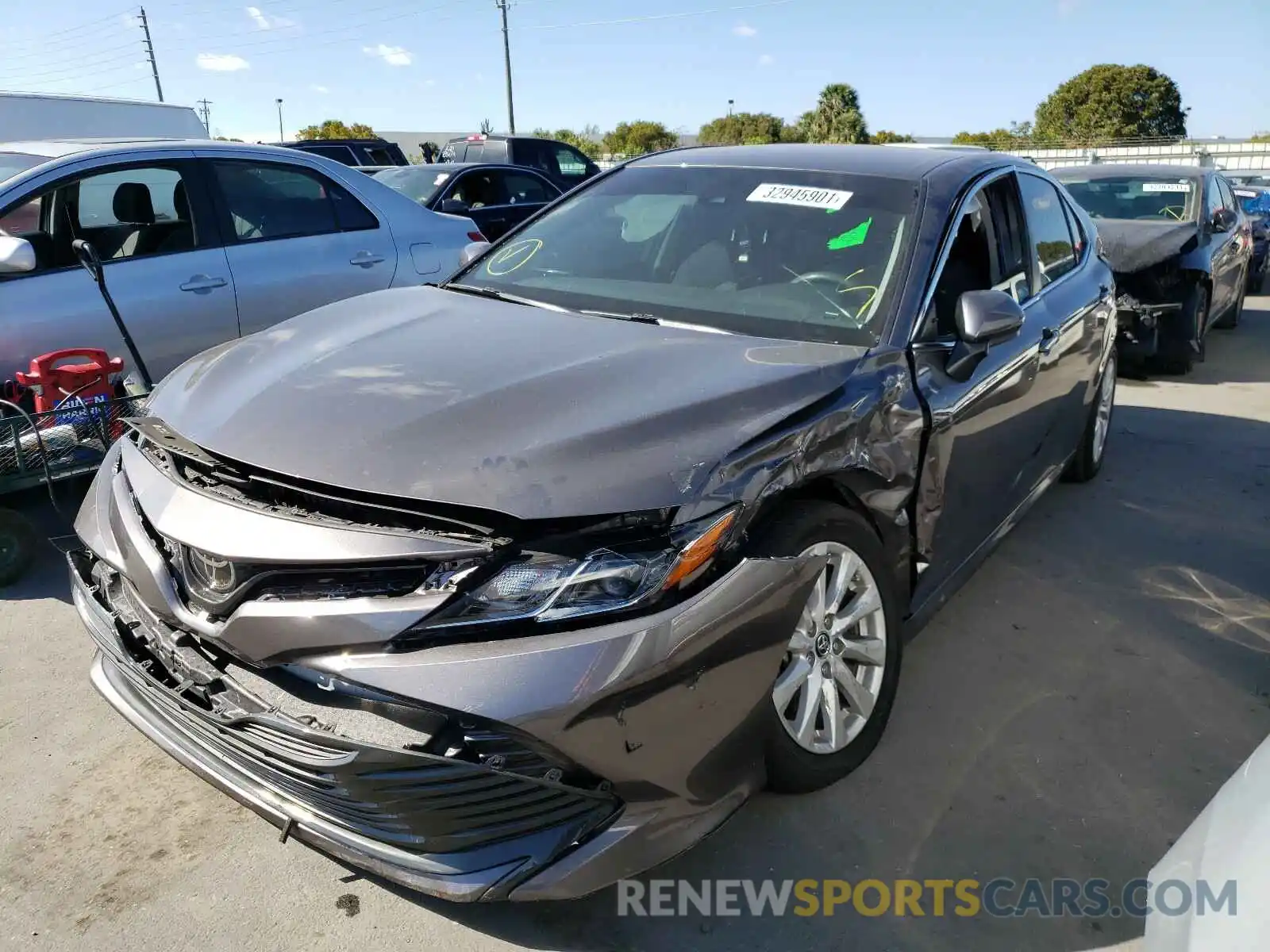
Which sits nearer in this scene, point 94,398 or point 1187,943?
point 1187,943

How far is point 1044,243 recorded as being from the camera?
409 cm

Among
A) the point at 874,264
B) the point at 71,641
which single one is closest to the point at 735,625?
the point at 874,264

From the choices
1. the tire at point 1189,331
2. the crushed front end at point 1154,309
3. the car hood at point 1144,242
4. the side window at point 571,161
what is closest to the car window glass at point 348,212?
the car hood at point 1144,242

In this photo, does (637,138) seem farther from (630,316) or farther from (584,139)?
(630,316)

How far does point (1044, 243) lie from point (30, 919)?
414 centimetres

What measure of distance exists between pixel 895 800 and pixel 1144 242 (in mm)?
6787

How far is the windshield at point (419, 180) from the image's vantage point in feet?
34.8

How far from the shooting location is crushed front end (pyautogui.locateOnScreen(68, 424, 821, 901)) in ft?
6.06

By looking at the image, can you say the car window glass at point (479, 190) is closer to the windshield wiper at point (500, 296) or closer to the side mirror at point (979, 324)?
the windshield wiper at point (500, 296)

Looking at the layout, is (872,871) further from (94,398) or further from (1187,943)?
(94,398)

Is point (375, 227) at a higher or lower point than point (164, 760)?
higher

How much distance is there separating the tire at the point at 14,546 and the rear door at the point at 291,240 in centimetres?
150

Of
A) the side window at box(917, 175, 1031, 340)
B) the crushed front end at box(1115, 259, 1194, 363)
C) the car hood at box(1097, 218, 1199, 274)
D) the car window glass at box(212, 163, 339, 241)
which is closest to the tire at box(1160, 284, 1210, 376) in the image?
the crushed front end at box(1115, 259, 1194, 363)

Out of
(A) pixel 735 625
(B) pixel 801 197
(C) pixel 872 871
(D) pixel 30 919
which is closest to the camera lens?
(A) pixel 735 625
